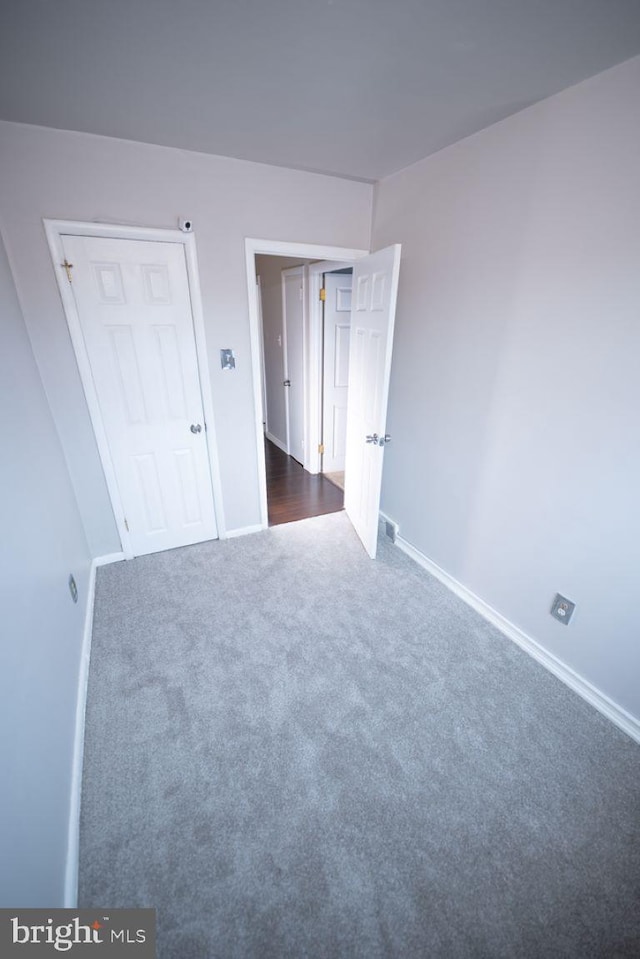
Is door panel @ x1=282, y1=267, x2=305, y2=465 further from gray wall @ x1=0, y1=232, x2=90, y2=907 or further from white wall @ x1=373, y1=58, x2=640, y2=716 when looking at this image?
gray wall @ x1=0, y1=232, x2=90, y2=907

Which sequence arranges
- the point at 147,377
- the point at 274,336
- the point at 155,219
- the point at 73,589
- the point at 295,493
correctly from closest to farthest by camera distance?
the point at 73,589
the point at 155,219
the point at 147,377
the point at 295,493
the point at 274,336

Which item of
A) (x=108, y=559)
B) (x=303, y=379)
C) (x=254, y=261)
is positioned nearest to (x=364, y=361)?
(x=254, y=261)

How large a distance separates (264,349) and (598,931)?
16.3 ft

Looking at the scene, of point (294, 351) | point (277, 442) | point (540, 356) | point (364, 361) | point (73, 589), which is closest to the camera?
point (540, 356)

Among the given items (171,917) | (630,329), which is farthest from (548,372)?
(171,917)

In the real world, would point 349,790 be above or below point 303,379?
below

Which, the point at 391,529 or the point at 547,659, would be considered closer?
the point at 547,659

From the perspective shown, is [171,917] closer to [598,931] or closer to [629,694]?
[598,931]

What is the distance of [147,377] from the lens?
7.62 ft

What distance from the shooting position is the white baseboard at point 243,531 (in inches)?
116

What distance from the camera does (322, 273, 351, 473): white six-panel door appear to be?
3.46 meters

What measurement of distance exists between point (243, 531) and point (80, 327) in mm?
1735

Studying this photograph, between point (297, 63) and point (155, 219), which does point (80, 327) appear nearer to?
point (155, 219)

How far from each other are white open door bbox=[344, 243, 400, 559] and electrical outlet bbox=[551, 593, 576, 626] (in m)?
1.12
